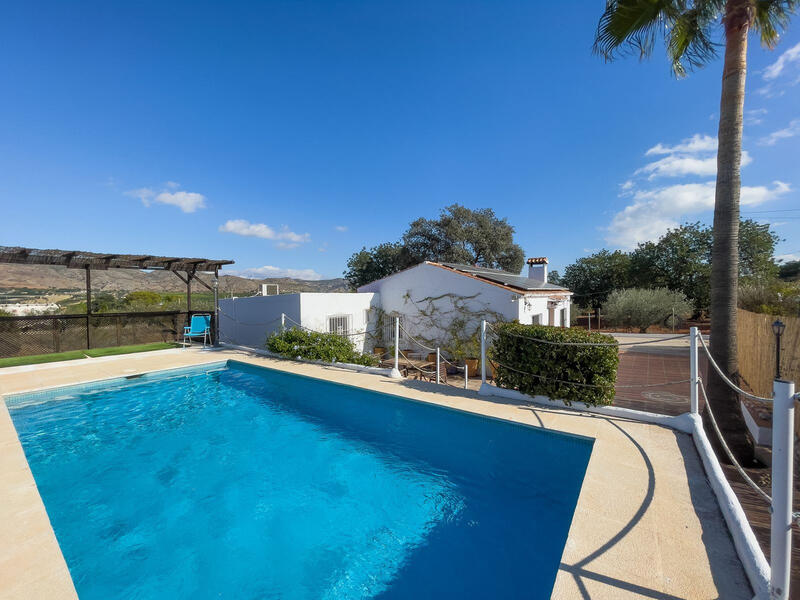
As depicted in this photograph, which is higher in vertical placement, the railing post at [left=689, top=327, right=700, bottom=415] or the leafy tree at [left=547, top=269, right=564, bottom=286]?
the leafy tree at [left=547, top=269, right=564, bottom=286]

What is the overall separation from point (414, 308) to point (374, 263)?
756 inches

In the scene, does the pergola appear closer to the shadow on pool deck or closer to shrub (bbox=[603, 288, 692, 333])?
the shadow on pool deck

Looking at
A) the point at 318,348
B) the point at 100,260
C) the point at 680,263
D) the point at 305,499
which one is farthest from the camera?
the point at 680,263

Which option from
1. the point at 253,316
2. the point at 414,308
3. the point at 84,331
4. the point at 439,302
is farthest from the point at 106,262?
the point at 439,302

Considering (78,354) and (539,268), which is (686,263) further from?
(78,354)

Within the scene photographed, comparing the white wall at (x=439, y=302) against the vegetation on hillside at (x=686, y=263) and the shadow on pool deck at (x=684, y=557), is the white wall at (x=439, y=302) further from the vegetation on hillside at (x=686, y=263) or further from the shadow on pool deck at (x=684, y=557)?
the vegetation on hillside at (x=686, y=263)

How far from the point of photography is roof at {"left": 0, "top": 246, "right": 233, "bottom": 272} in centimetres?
1161

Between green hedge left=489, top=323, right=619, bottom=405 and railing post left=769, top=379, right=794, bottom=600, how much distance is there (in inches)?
169

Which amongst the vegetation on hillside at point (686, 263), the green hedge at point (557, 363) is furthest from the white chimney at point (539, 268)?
the green hedge at point (557, 363)

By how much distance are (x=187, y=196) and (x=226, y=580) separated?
31182mm

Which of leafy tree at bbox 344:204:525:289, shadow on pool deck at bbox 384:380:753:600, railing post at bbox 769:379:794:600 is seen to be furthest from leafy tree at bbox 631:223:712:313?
railing post at bbox 769:379:794:600

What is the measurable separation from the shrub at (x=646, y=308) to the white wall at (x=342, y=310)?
16665 mm

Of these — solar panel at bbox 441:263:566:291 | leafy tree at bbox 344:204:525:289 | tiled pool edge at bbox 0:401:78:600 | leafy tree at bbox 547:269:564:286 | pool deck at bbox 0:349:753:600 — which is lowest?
tiled pool edge at bbox 0:401:78:600

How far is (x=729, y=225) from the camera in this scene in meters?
5.51
